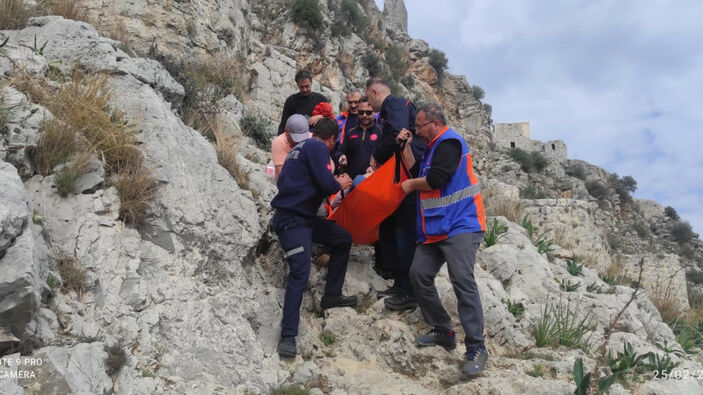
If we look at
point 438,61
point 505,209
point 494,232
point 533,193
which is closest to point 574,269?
point 494,232

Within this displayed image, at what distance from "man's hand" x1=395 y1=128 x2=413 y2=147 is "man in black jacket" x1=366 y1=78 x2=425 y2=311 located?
0.08 m

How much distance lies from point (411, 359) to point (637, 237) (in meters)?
23.6

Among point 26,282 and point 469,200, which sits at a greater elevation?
point 469,200

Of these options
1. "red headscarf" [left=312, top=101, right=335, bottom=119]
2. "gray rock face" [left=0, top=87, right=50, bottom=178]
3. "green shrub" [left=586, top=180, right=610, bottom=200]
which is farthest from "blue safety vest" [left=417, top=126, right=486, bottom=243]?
"green shrub" [left=586, top=180, right=610, bottom=200]

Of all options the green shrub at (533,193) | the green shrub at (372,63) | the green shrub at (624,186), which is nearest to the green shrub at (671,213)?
the green shrub at (624,186)

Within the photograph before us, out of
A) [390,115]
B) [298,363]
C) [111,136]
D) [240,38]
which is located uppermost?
[240,38]

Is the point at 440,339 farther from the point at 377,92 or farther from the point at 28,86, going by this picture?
the point at 28,86

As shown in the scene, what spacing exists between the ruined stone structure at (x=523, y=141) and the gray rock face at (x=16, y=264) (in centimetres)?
3605

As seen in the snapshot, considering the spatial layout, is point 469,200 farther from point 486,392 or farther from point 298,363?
point 298,363

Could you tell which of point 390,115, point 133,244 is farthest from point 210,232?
point 390,115

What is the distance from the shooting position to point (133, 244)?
4012 mm

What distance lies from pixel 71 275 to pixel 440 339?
2923mm

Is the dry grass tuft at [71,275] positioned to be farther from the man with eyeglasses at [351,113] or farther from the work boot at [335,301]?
the man with eyeglasses at [351,113]

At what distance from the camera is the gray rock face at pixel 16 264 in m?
2.78
